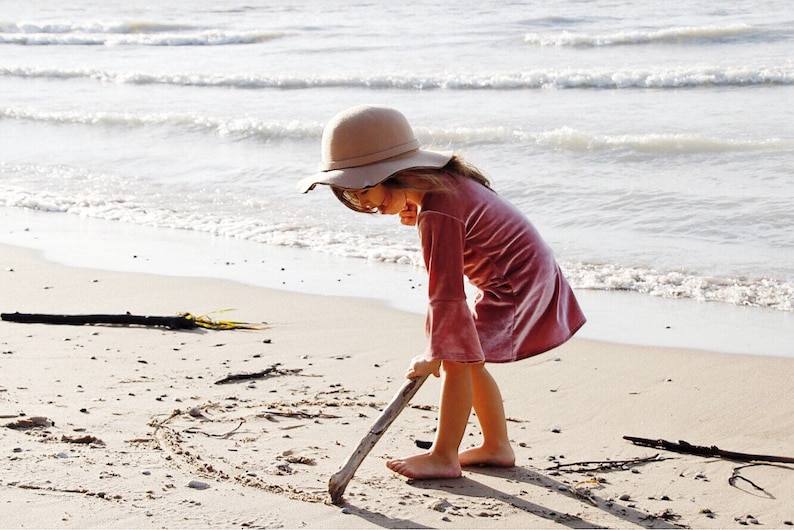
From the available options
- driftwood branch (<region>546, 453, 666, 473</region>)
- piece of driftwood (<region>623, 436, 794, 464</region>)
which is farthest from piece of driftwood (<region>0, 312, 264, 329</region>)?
piece of driftwood (<region>623, 436, 794, 464</region>)

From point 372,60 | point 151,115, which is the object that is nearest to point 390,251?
point 151,115

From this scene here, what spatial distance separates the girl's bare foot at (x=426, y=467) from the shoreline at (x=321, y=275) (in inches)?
75.8

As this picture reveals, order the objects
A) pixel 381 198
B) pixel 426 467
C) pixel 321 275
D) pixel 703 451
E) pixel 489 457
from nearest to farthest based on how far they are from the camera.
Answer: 1. pixel 381 198
2. pixel 426 467
3. pixel 489 457
4. pixel 703 451
5. pixel 321 275

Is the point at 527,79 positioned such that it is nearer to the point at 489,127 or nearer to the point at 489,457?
the point at 489,127

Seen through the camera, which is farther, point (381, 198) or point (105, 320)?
point (105, 320)

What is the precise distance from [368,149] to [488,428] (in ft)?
3.45

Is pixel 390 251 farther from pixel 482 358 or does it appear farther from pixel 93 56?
pixel 93 56

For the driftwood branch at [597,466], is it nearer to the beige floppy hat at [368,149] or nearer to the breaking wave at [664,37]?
the beige floppy hat at [368,149]

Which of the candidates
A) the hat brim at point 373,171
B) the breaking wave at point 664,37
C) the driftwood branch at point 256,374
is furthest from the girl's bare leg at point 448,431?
the breaking wave at point 664,37

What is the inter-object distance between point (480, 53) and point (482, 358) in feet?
48.7

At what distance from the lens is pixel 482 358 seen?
3115 mm

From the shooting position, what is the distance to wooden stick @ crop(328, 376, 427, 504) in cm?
301

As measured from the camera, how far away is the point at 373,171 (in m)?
3.04

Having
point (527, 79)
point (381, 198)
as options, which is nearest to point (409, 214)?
point (381, 198)
